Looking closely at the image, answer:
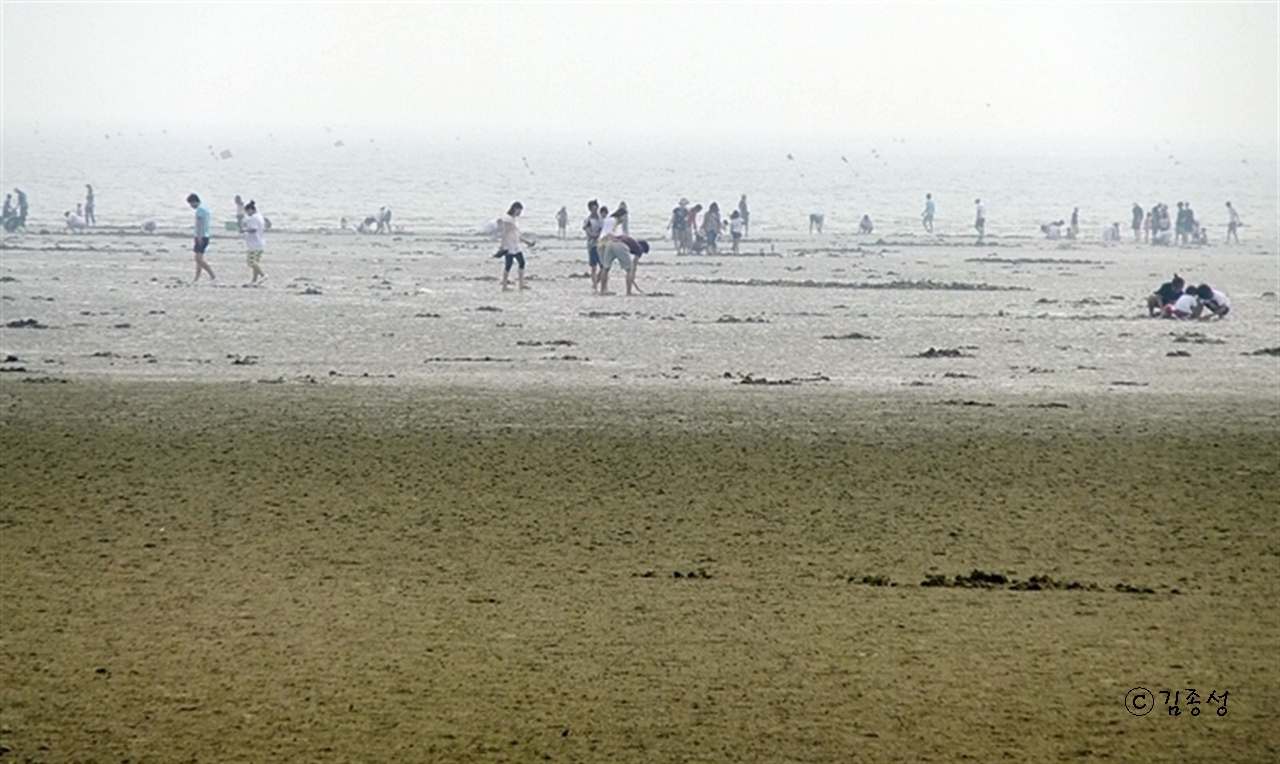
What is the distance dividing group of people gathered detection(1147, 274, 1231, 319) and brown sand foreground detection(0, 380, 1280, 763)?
37.5 feet

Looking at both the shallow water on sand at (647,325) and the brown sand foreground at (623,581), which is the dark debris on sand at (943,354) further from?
the brown sand foreground at (623,581)

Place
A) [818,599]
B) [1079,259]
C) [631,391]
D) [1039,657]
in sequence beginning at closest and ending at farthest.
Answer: [1039,657], [818,599], [631,391], [1079,259]

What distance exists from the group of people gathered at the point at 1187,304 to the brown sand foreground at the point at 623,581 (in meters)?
11.4

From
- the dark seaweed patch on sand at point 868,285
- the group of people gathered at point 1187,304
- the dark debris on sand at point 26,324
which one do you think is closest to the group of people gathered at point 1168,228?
the dark seaweed patch on sand at point 868,285

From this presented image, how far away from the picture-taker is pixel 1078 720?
877cm

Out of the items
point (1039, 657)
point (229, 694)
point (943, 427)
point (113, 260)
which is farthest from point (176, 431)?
point (113, 260)

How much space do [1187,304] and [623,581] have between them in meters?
19.9

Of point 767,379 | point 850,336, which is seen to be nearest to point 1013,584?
point 767,379

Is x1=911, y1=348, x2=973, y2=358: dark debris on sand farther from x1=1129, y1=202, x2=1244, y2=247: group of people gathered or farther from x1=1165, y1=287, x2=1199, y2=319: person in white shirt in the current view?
→ x1=1129, y1=202, x2=1244, y2=247: group of people gathered

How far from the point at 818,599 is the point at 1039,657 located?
1.56 meters

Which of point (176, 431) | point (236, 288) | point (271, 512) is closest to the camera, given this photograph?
point (271, 512)

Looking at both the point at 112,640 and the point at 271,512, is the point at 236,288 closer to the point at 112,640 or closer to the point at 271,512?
the point at 271,512

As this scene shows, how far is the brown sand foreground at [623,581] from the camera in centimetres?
860

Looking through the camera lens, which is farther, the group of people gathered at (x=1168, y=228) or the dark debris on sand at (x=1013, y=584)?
the group of people gathered at (x=1168, y=228)
